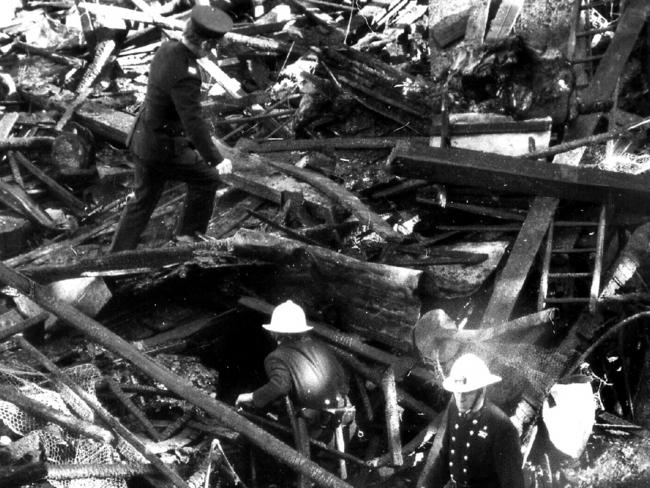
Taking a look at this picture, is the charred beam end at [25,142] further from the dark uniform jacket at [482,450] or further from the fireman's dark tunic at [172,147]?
the dark uniform jacket at [482,450]

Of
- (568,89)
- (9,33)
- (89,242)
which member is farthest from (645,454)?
(9,33)

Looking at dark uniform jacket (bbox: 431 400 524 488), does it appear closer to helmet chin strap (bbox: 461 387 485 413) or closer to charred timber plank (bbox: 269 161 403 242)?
helmet chin strap (bbox: 461 387 485 413)

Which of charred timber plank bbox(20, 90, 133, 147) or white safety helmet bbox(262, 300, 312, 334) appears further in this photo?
charred timber plank bbox(20, 90, 133, 147)

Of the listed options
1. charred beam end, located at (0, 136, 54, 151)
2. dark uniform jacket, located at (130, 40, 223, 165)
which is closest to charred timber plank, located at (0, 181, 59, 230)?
charred beam end, located at (0, 136, 54, 151)

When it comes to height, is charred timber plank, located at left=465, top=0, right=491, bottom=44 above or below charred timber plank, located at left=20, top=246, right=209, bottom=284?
above

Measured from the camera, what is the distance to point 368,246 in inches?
269

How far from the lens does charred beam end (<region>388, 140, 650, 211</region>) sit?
6.30m

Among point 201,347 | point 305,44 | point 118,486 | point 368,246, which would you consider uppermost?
point 305,44

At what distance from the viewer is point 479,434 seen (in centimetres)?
454

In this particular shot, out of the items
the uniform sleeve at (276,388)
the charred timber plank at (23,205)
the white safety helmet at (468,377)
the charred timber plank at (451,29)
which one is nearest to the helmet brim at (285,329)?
the uniform sleeve at (276,388)

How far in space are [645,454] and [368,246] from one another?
2.75 m

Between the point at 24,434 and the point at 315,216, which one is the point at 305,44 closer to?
the point at 315,216

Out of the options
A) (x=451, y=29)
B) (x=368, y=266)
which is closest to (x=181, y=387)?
(x=368, y=266)

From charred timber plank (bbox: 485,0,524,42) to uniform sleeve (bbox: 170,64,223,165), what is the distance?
3.15 metres
